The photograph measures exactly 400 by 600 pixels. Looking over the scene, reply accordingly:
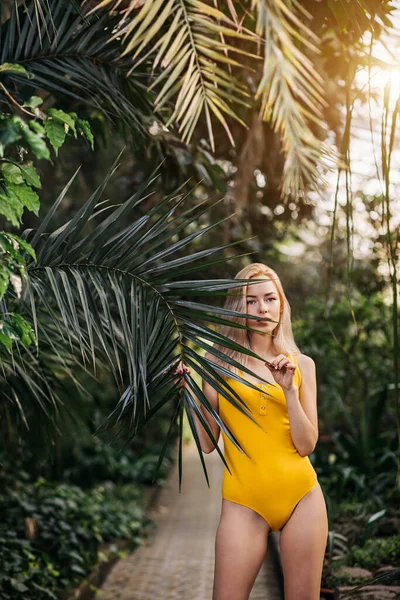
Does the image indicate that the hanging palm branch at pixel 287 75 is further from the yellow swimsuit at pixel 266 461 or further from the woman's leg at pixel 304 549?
the woman's leg at pixel 304 549

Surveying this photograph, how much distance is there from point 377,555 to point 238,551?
2.41 m

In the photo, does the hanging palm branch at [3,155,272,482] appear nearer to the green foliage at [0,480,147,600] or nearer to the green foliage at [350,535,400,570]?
the green foliage at [0,480,147,600]

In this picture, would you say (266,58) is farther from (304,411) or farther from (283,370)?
(304,411)

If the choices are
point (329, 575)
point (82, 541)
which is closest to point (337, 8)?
point (329, 575)

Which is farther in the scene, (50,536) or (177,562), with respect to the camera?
(177,562)

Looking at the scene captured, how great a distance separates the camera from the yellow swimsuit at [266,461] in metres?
2.50

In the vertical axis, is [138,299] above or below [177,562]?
above

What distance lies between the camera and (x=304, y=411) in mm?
2611

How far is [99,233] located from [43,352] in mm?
1231

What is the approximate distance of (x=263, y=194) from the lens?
651 cm

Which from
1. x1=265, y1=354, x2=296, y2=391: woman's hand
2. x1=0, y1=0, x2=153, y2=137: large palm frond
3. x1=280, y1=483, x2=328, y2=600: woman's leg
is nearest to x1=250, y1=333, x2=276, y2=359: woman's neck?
x1=265, y1=354, x2=296, y2=391: woman's hand

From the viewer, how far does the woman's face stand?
8.95 ft

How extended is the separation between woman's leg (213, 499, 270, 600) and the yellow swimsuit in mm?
42

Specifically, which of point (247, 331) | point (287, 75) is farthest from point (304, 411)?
point (287, 75)
